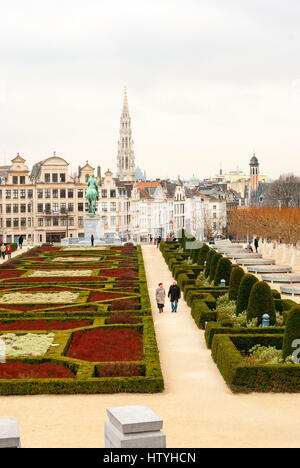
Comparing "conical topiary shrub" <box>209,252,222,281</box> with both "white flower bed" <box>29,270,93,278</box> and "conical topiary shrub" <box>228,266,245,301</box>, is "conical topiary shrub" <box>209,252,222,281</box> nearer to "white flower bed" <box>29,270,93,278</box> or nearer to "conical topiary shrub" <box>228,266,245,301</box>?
"conical topiary shrub" <box>228,266,245,301</box>

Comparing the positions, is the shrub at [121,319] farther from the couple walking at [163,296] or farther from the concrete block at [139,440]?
the concrete block at [139,440]

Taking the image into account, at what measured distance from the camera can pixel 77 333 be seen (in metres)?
22.7

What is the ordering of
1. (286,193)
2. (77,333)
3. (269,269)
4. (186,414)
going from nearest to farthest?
(186,414) → (77,333) → (269,269) → (286,193)

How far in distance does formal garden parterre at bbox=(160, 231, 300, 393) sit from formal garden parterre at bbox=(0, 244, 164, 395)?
184 centimetres

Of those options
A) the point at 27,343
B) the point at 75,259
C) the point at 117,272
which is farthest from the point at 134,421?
the point at 75,259

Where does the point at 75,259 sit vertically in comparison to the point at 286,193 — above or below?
below

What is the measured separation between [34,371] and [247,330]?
22.3 ft

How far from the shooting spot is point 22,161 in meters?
101

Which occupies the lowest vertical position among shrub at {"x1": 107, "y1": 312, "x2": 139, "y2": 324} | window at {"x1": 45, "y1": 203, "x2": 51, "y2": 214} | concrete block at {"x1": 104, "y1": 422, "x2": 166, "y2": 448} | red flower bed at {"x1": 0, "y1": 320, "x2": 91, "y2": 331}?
red flower bed at {"x1": 0, "y1": 320, "x2": 91, "y2": 331}

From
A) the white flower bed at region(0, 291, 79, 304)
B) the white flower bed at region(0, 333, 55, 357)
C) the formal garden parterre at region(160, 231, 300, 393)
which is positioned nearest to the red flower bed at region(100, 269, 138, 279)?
the formal garden parterre at region(160, 231, 300, 393)

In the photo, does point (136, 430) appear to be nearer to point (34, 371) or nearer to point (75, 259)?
point (34, 371)

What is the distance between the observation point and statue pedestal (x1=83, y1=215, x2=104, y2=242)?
71375mm

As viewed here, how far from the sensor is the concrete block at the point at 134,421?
9242mm
